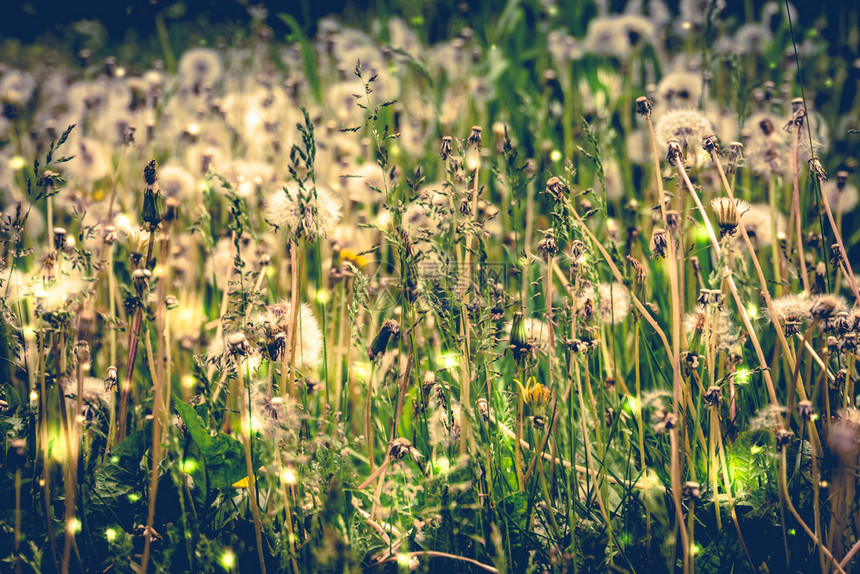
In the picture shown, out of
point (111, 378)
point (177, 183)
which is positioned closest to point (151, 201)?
point (111, 378)

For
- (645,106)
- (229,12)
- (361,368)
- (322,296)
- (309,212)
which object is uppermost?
(229,12)

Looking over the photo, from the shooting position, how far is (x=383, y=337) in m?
1.02

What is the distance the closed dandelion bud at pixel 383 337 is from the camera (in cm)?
100

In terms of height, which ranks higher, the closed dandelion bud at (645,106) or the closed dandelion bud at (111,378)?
the closed dandelion bud at (645,106)

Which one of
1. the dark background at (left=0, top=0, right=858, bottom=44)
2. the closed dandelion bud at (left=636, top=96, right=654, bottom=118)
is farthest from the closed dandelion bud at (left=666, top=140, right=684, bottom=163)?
the dark background at (left=0, top=0, right=858, bottom=44)

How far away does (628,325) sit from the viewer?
1608mm

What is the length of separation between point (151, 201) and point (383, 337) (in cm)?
39

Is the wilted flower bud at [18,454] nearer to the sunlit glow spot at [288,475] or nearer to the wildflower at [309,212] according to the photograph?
the sunlit glow spot at [288,475]

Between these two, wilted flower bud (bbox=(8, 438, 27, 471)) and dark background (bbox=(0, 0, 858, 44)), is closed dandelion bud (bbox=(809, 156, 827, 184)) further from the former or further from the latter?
dark background (bbox=(0, 0, 858, 44))

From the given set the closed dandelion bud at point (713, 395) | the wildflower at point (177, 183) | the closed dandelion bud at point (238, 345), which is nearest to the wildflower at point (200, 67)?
the wildflower at point (177, 183)

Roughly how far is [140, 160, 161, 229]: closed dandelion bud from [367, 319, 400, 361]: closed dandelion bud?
36 cm

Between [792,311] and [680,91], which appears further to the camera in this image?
[680,91]

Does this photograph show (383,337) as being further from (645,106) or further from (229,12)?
(229,12)

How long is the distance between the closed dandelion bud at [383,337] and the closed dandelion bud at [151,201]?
1.18 feet
